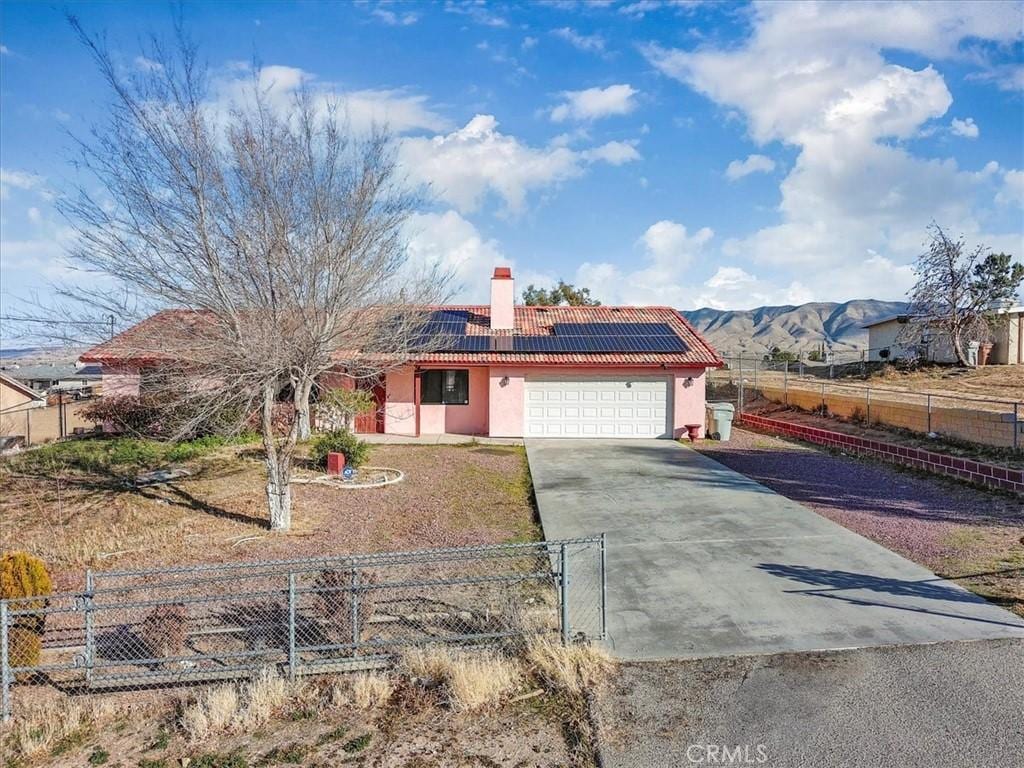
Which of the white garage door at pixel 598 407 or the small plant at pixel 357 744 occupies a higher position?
the white garage door at pixel 598 407

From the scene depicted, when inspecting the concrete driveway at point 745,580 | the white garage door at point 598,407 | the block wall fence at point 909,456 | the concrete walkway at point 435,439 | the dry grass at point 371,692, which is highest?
the white garage door at point 598,407

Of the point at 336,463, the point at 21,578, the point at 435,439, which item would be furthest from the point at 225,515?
the point at 435,439

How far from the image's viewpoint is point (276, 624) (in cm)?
655

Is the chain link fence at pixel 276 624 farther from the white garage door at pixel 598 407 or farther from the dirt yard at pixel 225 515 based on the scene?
the white garage door at pixel 598 407

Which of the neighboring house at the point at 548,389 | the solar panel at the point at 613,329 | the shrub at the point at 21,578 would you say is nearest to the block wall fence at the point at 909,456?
the neighboring house at the point at 548,389

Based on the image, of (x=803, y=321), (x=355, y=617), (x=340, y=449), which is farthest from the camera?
(x=803, y=321)

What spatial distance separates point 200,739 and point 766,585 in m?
5.69

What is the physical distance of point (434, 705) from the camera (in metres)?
5.05

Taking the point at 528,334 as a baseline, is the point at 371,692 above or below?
below

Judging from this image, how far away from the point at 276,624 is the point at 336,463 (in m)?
7.09

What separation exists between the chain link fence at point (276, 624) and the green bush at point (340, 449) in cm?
623

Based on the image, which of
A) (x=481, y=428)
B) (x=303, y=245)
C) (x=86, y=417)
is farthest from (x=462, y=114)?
(x=86, y=417)

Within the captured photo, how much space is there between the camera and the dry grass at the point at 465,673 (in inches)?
196

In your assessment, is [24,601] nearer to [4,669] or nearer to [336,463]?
[4,669]
